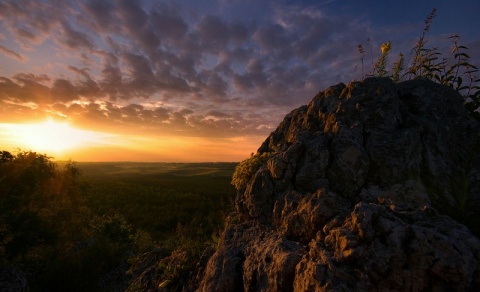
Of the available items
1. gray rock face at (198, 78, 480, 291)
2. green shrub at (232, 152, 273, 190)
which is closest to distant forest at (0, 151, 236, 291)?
green shrub at (232, 152, 273, 190)

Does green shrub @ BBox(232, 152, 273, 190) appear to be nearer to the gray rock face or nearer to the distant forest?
the gray rock face

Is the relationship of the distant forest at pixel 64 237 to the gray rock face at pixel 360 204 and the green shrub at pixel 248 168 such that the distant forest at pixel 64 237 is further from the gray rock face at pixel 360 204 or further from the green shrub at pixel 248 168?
the gray rock face at pixel 360 204

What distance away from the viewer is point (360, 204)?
4.39m

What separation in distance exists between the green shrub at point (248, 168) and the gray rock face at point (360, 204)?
537 mm

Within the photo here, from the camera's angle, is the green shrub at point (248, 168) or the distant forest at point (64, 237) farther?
the distant forest at point (64, 237)

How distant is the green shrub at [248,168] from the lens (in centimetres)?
804

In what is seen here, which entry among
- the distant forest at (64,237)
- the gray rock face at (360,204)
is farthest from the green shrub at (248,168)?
the distant forest at (64,237)

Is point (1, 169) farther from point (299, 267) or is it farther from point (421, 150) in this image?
point (421, 150)

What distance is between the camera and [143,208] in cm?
5106

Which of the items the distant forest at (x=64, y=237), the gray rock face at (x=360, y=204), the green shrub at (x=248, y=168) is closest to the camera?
the gray rock face at (x=360, y=204)

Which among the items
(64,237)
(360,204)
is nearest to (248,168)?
(360,204)

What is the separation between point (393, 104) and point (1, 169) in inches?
950

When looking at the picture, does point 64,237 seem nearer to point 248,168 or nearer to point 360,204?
point 248,168

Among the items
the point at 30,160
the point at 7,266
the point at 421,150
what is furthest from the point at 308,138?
the point at 30,160
